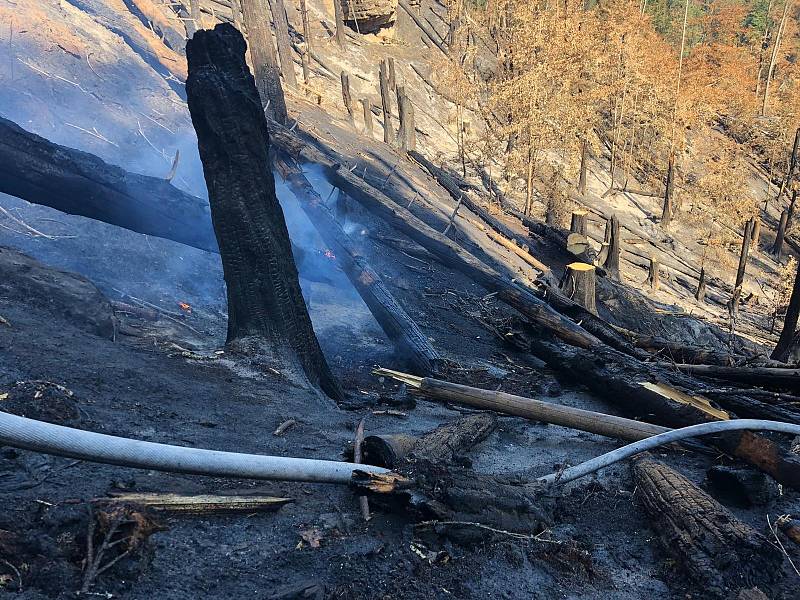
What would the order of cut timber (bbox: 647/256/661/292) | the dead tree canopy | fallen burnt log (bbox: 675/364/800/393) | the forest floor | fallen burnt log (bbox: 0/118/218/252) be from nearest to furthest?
the forest floor < the dead tree canopy < fallen burnt log (bbox: 675/364/800/393) < fallen burnt log (bbox: 0/118/218/252) < cut timber (bbox: 647/256/661/292)

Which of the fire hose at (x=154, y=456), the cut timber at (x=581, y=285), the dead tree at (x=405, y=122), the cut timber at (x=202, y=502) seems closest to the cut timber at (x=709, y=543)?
the fire hose at (x=154, y=456)

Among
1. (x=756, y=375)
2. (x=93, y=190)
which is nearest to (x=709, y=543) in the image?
(x=756, y=375)

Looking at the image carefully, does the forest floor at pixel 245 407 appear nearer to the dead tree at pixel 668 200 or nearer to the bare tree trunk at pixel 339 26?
the bare tree trunk at pixel 339 26

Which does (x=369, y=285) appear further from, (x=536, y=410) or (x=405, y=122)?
(x=405, y=122)

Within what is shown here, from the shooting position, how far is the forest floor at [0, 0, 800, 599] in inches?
107

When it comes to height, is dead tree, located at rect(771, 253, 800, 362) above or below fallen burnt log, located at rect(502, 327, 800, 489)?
below

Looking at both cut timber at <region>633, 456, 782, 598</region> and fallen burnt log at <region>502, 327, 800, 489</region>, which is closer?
cut timber at <region>633, 456, 782, 598</region>

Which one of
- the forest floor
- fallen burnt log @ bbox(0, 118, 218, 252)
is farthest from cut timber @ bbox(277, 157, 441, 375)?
fallen burnt log @ bbox(0, 118, 218, 252)

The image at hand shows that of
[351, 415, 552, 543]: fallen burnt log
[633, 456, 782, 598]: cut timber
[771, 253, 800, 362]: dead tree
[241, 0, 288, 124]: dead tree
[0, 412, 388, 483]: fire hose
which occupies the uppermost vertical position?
[241, 0, 288, 124]: dead tree

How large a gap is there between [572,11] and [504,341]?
2449cm

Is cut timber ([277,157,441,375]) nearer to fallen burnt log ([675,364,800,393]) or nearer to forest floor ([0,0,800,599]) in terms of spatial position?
forest floor ([0,0,800,599])

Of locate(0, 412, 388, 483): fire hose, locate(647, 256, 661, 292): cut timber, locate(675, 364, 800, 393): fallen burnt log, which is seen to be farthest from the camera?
locate(647, 256, 661, 292): cut timber

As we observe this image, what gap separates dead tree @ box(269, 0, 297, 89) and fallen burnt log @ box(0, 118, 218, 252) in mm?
12430

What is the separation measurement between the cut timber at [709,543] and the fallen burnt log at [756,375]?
282cm
